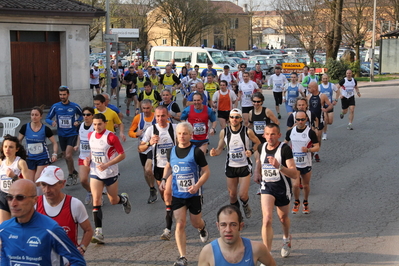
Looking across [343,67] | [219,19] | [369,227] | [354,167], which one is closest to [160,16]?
[219,19]

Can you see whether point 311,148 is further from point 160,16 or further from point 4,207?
point 160,16

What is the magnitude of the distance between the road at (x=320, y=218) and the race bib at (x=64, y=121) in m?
1.24

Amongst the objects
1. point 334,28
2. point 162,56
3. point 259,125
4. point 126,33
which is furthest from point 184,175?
point 334,28

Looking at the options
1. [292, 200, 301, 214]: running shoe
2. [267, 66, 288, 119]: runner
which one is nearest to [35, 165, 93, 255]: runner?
[292, 200, 301, 214]: running shoe

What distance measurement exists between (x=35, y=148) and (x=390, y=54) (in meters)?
37.6

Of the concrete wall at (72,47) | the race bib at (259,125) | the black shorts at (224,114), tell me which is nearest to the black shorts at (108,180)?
the race bib at (259,125)

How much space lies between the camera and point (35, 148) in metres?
9.66

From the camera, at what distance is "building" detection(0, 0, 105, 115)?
19516mm

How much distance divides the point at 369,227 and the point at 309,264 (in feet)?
6.44

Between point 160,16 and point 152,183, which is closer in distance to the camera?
point 152,183

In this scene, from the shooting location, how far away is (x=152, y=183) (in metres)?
10.3

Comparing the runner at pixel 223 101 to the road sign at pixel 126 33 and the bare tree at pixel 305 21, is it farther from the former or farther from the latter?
the bare tree at pixel 305 21

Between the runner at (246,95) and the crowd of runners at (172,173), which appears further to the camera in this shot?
the runner at (246,95)

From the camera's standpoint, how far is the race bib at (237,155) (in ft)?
28.3
